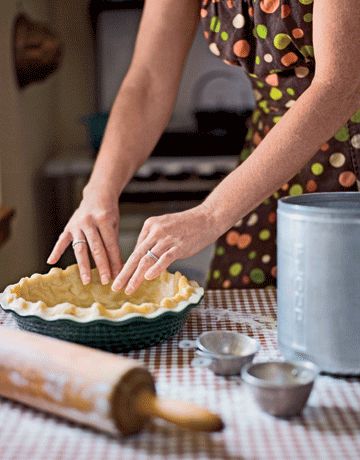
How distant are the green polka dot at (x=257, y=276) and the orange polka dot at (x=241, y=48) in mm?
473

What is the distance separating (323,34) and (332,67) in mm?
52

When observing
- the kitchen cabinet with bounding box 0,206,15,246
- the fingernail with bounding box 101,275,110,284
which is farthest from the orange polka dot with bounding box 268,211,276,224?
the kitchen cabinet with bounding box 0,206,15,246

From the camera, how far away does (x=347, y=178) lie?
156cm

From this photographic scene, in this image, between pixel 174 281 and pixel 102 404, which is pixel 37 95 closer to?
pixel 174 281

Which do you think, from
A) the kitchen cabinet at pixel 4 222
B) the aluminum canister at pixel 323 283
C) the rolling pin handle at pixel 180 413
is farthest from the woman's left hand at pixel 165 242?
the kitchen cabinet at pixel 4 222

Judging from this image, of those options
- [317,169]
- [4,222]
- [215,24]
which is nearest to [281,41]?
[215,24]

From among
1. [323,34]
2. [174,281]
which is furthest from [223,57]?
[174,281]

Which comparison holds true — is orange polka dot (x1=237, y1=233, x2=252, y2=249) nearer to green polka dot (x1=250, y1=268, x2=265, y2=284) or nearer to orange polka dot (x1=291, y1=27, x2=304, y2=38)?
green polka dot (x1=250, y1=268, x2=265, y2=284)

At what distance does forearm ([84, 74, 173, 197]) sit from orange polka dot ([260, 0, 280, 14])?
1.04 feet

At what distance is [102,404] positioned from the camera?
2.40ft

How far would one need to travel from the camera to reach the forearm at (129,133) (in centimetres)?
142

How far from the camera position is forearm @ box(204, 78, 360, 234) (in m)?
1.09

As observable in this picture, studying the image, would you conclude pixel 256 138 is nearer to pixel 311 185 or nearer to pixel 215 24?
pixel 311 185

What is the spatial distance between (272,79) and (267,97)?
0.09 meters
